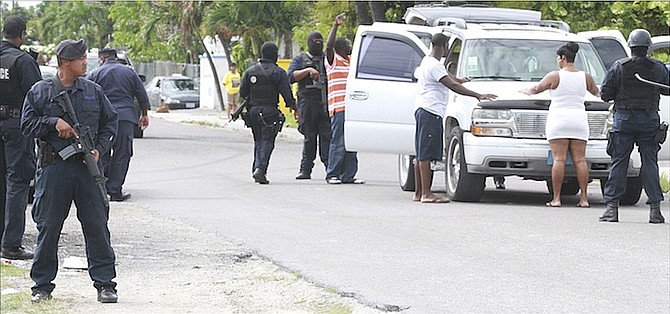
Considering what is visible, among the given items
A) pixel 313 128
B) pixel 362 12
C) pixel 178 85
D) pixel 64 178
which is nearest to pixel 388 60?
pixel 313 128

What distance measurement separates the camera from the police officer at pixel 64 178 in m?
8.40

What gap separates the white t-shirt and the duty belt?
5.22 meters

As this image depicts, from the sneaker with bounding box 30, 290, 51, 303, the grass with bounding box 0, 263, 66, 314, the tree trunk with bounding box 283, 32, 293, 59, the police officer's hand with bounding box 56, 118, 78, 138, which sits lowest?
the tree trunk with bounding box 283, 32, 293, 59

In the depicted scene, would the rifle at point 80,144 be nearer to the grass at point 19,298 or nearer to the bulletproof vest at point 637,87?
the grass at point 19,298

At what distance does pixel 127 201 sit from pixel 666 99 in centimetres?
625

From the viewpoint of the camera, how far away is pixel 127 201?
15109 millimetres

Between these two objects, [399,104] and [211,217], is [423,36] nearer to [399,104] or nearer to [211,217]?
[399,104]

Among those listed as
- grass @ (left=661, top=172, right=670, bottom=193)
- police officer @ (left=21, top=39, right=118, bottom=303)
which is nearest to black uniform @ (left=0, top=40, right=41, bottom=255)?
police officer @ (left=21, top=39, right=118, bottom=303)

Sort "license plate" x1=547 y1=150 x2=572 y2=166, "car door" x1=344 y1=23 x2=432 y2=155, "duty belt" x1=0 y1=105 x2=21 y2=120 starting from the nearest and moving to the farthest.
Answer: "duty belt" x1=0 y1=105 x2=21 y2=120 < "license plate" x1=547 y1=150 x2=572 y2=166 < "car door" x1=344 y1=23 x2=432 y2=155

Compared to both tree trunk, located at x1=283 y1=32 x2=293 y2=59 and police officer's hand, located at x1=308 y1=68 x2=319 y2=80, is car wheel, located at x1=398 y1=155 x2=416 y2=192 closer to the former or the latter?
police officer's hand, located at x1=308 y1=68 x2=319 y2=80

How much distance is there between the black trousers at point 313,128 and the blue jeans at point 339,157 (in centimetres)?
29

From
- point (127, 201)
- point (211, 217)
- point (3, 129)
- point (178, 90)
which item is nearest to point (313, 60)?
point (127, 201)

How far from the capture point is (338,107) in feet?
55.4

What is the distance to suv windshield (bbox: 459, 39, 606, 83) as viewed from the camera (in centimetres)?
1459
